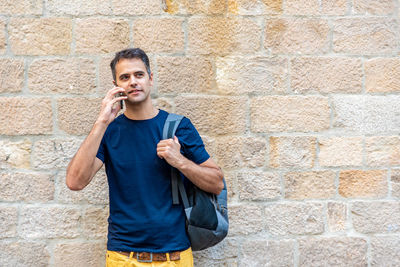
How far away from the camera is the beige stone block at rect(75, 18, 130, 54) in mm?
3191

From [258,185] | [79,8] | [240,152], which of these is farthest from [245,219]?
[79,8]

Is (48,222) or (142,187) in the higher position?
(142,187)

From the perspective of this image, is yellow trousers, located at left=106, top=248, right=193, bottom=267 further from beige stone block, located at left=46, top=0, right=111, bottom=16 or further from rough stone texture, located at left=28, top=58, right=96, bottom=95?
beige stone block, located at left=46, top=0, right=111, bottom=16

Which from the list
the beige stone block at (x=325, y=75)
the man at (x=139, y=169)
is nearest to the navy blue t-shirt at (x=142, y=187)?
the man at (x=139, y=169)

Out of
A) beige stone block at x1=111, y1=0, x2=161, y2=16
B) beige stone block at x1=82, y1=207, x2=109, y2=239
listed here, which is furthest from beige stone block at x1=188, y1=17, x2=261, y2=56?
beige stone block at x1=82, y1=207, x2=109, y2=239

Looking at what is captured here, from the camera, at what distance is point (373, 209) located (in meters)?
3.28

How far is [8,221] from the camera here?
3170 mm

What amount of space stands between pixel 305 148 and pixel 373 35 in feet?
3.31

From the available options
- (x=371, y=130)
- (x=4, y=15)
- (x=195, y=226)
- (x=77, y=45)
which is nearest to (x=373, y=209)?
(x=371, y=130)

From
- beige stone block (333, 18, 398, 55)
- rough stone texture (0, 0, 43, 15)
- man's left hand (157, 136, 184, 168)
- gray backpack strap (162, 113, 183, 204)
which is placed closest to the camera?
man's left hand (157, 136, 184, 168)

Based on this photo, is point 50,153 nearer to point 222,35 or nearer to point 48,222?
point 48,222

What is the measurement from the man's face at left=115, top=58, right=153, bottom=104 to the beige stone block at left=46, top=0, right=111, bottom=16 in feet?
2.74

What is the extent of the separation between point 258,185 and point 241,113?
56 cm

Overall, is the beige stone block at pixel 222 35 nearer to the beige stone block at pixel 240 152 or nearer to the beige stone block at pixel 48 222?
the beige stone block at pixel 240 152
